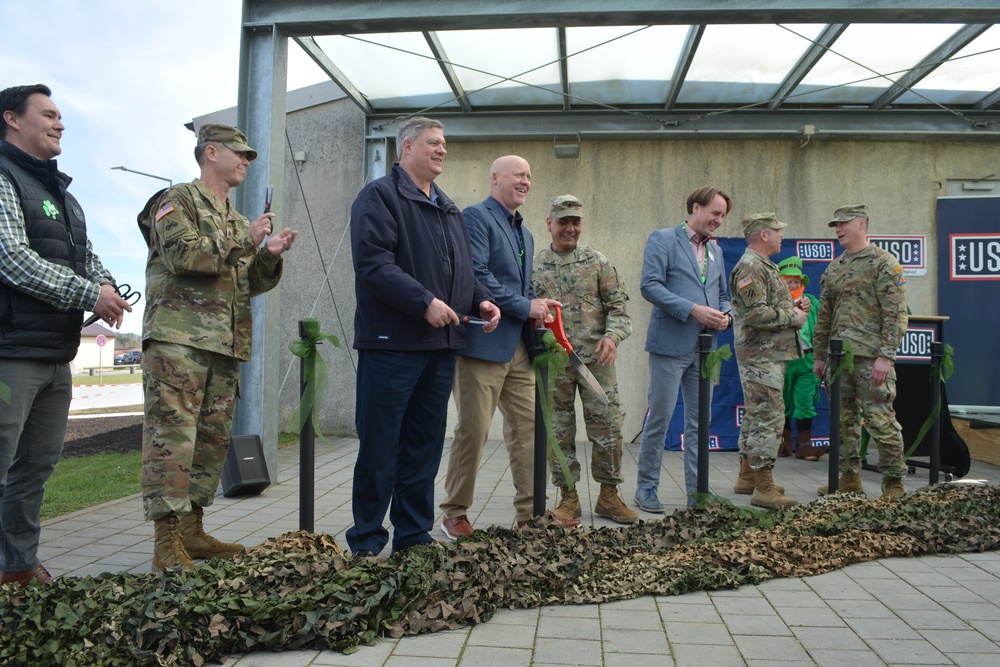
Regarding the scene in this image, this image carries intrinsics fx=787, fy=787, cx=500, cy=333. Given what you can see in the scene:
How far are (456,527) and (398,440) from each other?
83 centimetres

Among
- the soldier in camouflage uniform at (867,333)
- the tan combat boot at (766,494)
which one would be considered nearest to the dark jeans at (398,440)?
the tan combat boot at (766,494)

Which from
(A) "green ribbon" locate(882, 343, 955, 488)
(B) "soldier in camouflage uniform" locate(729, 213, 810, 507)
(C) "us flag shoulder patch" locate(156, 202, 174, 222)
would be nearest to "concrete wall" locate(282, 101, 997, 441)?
(A) "green ribbon" locate(882, 343, 955, 488)

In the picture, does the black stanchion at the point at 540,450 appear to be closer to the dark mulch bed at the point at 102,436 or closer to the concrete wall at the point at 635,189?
the concrete wall at the point at 635,189

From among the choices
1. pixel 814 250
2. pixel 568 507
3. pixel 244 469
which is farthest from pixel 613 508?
pixel 814 250

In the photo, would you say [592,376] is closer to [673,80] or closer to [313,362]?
[313,362]

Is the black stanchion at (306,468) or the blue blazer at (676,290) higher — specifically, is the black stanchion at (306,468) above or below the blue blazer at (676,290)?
below

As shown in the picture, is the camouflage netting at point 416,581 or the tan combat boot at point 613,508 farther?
the tan combat boot at point 613,508

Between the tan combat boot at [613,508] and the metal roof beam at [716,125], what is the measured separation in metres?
4.88

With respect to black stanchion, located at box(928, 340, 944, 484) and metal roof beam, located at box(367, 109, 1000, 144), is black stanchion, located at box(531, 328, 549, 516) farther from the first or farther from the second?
metal roof beam, located at box(367, 109, 1000, 144)

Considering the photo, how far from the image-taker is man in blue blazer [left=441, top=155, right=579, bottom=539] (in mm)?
4188

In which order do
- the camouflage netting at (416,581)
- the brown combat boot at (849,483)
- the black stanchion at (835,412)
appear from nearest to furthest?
the camouflage netting at (416,581) < the black stanchion at (835,412) < the brown combat boot at (849,483)

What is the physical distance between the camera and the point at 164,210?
347cm

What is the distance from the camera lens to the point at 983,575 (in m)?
3.73

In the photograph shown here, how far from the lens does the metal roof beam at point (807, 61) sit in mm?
6559
